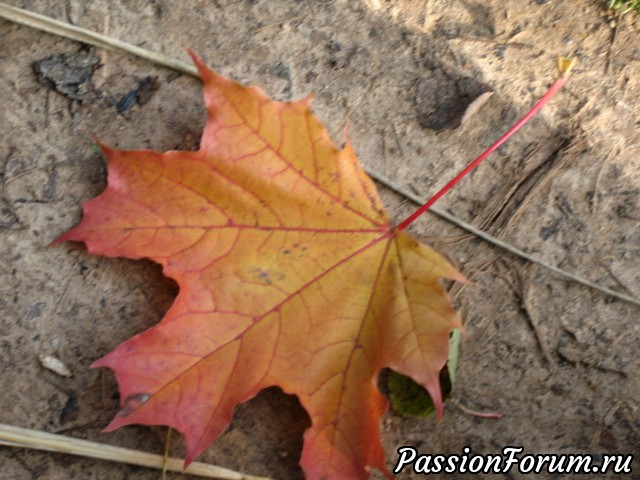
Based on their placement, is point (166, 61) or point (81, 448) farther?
point (166, 61)

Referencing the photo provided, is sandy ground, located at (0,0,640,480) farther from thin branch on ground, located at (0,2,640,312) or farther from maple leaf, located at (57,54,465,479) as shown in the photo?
maple leaf, located at (57,54,465,479)

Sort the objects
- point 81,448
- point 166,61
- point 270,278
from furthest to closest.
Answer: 1. point 166,61
2. point 81,448
3. point 270,278

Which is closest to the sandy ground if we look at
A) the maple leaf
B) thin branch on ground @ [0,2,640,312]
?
thin branch on ground @ [0,2,640,312]

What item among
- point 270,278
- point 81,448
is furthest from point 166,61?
point 81,448

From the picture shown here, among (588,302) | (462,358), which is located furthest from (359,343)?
(588,302)

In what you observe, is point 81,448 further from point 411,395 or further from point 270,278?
point 411,395

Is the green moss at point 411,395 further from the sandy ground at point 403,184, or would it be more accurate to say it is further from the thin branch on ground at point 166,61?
the thin branch on ground at point 166,61
